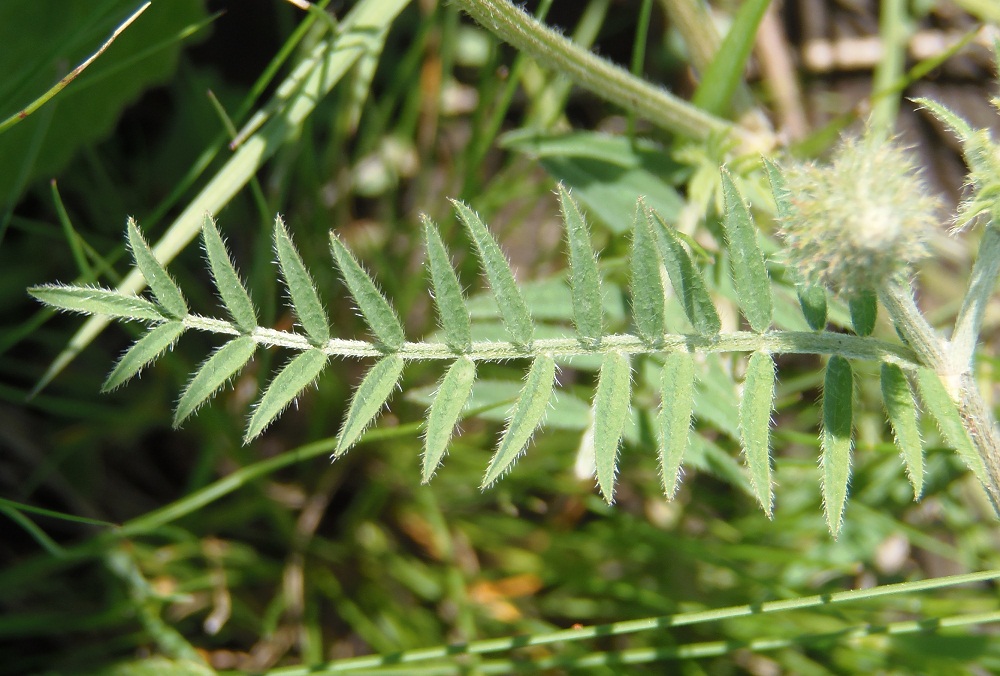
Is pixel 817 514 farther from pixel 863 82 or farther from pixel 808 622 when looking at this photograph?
pixel 863 82

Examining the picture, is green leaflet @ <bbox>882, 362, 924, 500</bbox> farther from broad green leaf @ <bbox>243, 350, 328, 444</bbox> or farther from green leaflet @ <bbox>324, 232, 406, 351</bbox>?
broad green leaf @ <bbox>243, 350, 328, 444</bbox>

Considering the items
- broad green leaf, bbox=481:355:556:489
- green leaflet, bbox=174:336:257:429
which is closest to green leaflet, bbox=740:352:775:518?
broad green leaf, bbox=481:355:556:489

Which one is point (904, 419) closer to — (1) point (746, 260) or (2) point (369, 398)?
(1) point (746, 260)

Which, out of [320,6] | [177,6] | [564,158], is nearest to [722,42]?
[564,158]

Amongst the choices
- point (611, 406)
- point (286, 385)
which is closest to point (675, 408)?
point (611, 406)

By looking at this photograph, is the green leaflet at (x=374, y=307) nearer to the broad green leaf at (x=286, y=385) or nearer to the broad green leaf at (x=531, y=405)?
the broad green leaf at (x=286, y=385)

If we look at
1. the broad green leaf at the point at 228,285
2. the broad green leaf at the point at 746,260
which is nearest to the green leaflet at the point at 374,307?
the broad green leaf at the point at 228,285
